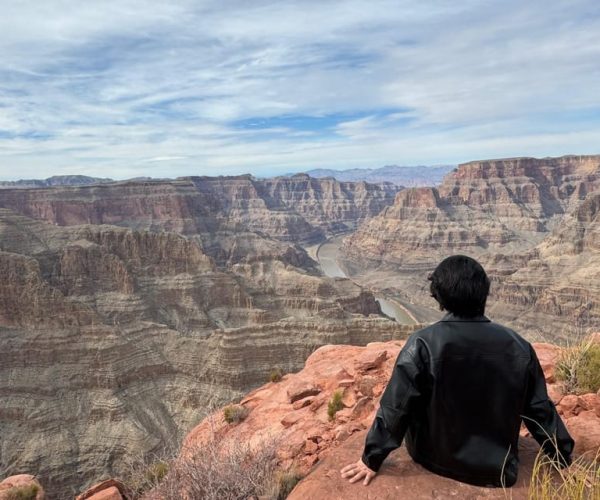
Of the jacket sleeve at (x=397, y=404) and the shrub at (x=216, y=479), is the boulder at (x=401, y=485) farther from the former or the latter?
the shrub at (x=216, y=479)

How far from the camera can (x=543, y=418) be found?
4.49 metres

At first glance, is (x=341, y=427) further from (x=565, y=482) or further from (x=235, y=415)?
(x=565, y=482)

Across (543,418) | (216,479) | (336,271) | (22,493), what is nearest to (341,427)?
(216,479)

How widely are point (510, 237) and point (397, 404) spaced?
135 meters

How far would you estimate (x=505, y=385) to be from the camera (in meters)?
4.14

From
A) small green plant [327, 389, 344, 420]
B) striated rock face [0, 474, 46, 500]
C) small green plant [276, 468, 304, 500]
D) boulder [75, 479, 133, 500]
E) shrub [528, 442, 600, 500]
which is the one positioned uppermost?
shrub [528, 442, 600, 500]

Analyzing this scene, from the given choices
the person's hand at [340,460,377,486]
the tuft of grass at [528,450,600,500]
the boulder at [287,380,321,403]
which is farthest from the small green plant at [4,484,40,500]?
the tuft of grass at [528,450,600,500]

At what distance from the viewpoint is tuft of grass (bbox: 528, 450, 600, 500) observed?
3578 mm

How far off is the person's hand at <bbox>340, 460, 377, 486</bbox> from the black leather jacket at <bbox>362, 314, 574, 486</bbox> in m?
0.19

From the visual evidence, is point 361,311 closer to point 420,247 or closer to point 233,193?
point 420,247

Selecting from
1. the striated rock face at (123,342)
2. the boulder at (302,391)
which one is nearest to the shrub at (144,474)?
the boulder at (302,391)

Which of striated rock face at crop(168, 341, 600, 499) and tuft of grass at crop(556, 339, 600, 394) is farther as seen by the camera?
tuft of grass at crop(556, 339, 600, 394)

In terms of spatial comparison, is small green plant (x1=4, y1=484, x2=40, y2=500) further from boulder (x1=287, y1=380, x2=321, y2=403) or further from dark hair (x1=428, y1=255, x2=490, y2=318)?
dark hair (x1=428, y1=255, x2=490, y2=318)

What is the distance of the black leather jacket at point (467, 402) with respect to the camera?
13.4 ft
